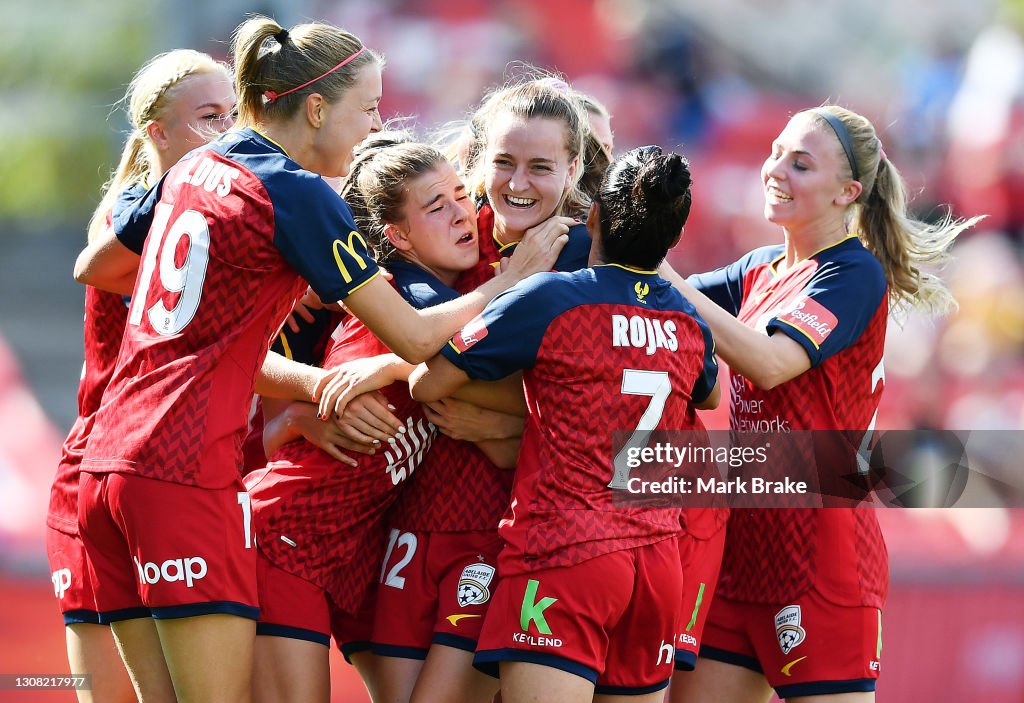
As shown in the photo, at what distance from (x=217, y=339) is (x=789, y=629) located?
1947mm

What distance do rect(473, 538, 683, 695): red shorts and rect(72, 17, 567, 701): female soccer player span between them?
65cm

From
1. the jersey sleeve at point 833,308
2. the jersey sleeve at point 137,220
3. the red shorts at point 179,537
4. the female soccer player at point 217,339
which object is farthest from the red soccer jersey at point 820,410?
the jersey sleeve at point 137,220

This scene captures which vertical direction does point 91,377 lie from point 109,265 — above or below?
below

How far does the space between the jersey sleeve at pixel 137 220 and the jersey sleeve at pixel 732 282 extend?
1830 millimetres

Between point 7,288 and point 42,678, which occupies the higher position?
point 7,288

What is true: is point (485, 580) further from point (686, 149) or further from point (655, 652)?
point (686, 149)

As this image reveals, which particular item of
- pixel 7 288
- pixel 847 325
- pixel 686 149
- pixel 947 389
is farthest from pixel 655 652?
pixel 7 288

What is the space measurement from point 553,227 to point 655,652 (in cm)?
121

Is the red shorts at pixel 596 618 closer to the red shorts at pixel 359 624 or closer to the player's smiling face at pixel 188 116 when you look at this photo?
the red shorts at pixel 359 624

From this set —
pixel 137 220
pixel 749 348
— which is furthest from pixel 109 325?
pixel 749 348

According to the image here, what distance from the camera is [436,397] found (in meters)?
3.34

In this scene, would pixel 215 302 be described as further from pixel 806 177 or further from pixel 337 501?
pixel 806 177

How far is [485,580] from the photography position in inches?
137

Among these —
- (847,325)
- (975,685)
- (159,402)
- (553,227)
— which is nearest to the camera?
(159,402)
